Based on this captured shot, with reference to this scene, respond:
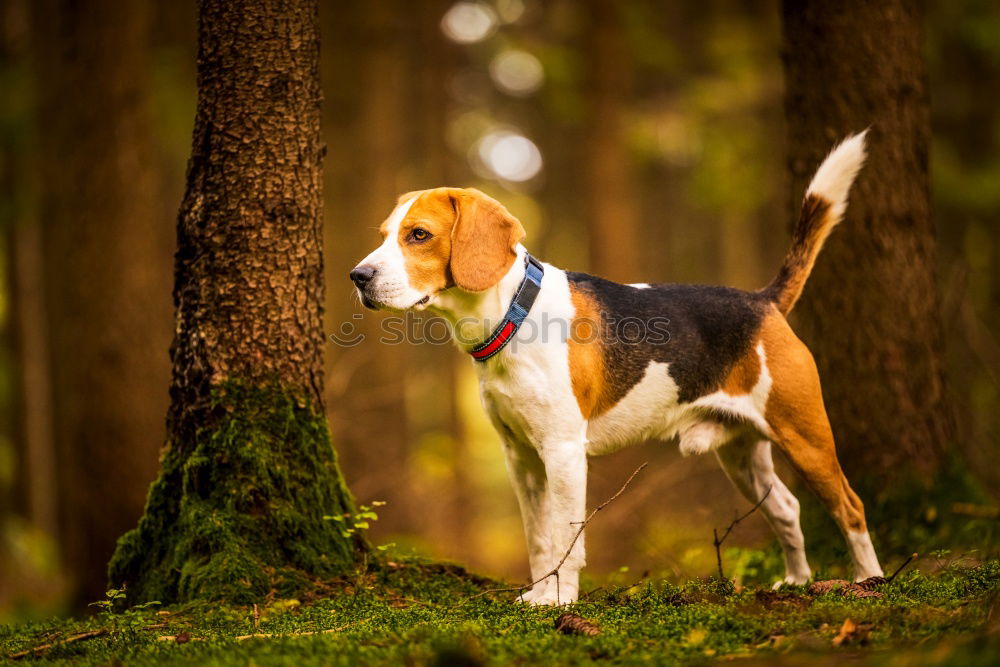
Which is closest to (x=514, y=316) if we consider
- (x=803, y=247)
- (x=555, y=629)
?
(x=555, y=629)

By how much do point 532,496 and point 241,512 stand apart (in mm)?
1726

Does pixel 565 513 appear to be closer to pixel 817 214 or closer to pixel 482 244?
pixel 482 244

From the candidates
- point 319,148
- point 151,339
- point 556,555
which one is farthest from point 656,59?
point 556,555

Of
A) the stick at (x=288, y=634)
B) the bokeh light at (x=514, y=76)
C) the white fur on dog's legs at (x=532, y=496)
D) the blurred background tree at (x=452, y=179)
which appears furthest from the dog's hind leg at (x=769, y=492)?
the bokeh light at (x=514, y=76)

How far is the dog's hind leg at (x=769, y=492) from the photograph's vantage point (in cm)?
570

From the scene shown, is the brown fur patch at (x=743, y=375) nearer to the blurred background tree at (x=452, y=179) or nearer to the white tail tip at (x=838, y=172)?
the white tail tip at (x=838, y=172)

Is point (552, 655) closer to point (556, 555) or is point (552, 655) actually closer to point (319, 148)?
point (556, 555)

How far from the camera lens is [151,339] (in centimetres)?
870

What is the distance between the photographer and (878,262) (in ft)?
21.4

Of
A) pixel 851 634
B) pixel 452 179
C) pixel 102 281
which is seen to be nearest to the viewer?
pixel 851 634

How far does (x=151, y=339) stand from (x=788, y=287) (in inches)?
242

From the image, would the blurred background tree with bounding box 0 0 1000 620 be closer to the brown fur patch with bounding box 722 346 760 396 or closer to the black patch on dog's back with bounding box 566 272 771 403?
the brown fur patch with bounding box 722 346 760 396

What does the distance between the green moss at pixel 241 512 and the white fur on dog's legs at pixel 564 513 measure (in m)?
1.21

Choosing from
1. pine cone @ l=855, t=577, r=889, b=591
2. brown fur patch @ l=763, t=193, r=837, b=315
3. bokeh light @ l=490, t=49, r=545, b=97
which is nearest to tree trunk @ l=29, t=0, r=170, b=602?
brown fur patch @ l=763, t=193, r=837, b=315
